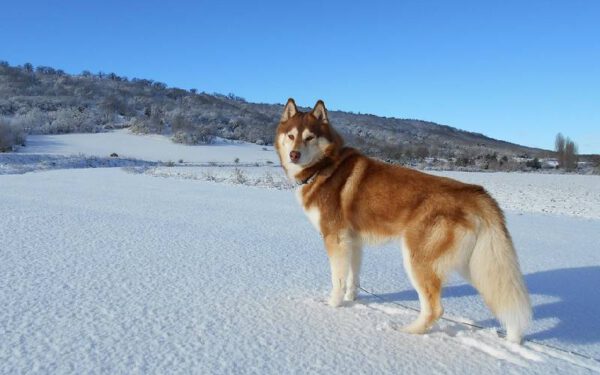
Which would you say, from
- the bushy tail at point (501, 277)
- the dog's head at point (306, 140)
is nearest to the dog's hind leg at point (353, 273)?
the dog's head at point (306, 140)

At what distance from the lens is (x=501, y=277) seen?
320 cm

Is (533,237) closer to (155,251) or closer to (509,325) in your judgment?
(509,325)

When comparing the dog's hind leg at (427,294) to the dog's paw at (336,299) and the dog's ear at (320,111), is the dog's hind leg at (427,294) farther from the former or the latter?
the dog's ear at (320,111)

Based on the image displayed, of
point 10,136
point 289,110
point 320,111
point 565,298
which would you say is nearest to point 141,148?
point 10,136

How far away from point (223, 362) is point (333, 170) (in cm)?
217

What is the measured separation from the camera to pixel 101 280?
4.18 metres

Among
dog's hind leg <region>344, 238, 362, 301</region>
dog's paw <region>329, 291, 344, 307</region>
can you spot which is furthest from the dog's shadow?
dog's paw <region>329, 291, 344, 307</region>

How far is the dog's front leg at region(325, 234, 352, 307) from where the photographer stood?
395 cm

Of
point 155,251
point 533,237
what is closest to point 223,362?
point 155,251

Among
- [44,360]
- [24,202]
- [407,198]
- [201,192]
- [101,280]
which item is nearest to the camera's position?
[44,360]

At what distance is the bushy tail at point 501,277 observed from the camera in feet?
10.4

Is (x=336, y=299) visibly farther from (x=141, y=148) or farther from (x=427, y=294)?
(x=141, y=148)

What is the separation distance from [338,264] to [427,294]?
0.89m

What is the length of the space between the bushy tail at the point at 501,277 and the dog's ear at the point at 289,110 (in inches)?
91.3
